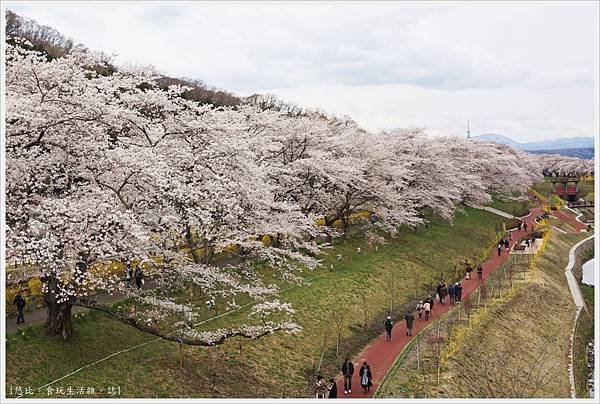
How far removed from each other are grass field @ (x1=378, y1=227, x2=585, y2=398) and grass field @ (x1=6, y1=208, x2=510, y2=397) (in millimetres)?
2928

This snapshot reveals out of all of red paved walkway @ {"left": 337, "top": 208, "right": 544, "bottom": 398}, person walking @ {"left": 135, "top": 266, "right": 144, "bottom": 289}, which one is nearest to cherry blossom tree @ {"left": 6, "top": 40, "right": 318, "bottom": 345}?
person walking @ {"left": 135, "top": 266, "right": 144, "bottom": 289}

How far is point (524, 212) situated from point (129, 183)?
61.6 m

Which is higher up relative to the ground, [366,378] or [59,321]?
[59,321]

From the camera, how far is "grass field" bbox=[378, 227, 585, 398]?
1909 centimetres

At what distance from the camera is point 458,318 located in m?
25.7

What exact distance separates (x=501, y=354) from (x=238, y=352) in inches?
461

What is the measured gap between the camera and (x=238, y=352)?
62.4 feet

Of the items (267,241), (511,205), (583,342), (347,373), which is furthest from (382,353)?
(511,205)

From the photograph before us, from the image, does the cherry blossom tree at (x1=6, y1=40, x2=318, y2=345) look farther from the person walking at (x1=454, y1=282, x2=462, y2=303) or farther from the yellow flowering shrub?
the person walking at (x1=454, y1=282, x2=462, y2=303)

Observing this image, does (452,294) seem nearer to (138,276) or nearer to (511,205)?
(138,276)

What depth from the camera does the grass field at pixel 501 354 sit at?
1909 centimetres

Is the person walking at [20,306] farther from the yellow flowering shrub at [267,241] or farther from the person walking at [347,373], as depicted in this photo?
the yellow flowering shrub at [267,241]

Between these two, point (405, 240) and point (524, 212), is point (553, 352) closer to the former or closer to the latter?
point (405, 240)

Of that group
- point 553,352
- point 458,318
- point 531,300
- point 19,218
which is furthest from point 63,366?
point 531,300
